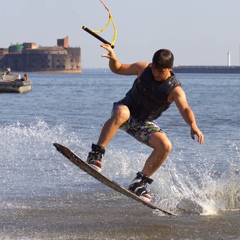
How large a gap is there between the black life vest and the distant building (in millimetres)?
178592

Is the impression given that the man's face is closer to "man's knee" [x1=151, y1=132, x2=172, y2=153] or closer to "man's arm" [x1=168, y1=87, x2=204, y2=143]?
"man's arm" [x1=168, y1=87, x2=204, y2=143]

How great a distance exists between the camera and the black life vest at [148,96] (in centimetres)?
777

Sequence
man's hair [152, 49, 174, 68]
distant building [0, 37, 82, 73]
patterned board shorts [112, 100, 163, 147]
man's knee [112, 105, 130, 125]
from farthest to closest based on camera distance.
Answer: distant building [0, 37, 82, 73], patterned board shorts [112, 100, 163, 147], man's knee [112, 105, 130, 125], man's hair [152, 49, 174, 68]

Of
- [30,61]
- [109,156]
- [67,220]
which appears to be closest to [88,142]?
[109,156]

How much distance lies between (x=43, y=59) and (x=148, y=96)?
182m

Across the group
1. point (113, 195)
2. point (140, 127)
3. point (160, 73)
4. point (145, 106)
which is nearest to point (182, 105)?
point (160, 73)

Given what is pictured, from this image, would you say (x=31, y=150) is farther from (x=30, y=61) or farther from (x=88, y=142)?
(x=30, y=61)

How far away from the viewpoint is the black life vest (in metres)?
7.77

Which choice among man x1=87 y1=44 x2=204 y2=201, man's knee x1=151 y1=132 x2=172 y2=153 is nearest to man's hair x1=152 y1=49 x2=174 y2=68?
man x1=87 y1=44 x2=204 y2=201

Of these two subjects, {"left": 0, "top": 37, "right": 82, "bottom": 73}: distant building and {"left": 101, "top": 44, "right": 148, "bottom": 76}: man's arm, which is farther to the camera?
{"left": 0, "top": 37, "right": 82, "bottom": 73}: distant building

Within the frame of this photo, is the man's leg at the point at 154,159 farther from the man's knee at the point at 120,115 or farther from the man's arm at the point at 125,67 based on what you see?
the man's arm at the point at 125,67

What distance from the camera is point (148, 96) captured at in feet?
25.8

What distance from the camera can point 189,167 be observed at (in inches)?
520

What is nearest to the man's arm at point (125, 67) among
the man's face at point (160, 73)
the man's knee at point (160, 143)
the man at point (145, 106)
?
the man at point (145, 106)
